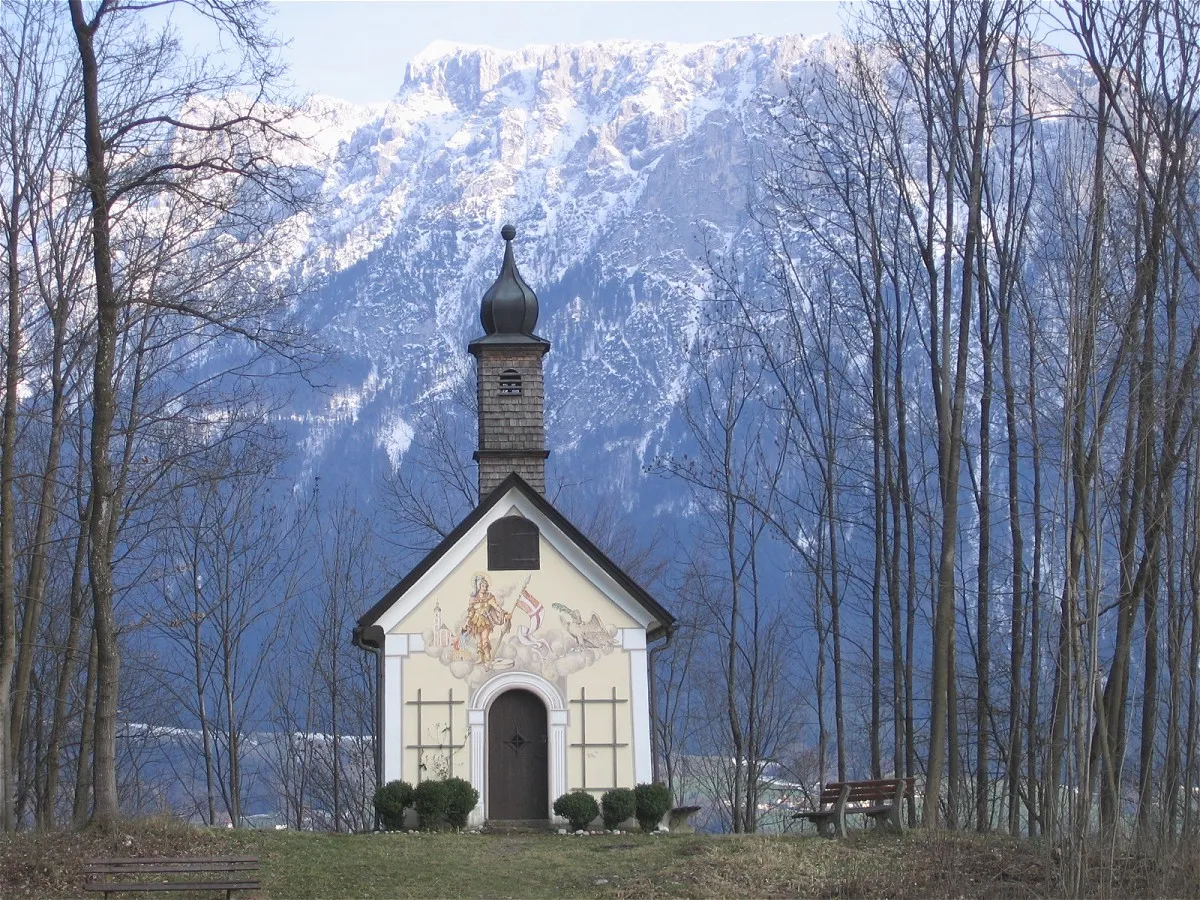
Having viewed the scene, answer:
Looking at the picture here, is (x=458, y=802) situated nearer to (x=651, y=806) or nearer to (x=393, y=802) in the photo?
(x=393, y=802)

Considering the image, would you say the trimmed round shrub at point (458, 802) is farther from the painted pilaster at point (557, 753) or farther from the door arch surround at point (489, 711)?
the painted pilaster at point (557, 753)

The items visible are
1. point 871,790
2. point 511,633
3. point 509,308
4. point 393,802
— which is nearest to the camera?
point 871,790

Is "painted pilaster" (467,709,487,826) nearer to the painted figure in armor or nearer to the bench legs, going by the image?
the painted figure in armor

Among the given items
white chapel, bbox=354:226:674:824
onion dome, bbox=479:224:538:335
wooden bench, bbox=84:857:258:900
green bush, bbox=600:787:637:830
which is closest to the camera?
wooden bench, bbox=84:857:258:900

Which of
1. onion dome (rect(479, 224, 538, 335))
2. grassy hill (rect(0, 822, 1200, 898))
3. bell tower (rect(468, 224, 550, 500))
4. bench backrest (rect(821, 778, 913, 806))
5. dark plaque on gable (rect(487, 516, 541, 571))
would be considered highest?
onion dome (rect(479, 224, 538, 335))

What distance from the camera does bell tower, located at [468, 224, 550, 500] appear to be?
1077 inches

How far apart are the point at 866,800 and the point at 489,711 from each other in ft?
21.6

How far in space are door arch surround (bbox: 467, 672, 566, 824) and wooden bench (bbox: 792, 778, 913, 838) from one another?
194 inches

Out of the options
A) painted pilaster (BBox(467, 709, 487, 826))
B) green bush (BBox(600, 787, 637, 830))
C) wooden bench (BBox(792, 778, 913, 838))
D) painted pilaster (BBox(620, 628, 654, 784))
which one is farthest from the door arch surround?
wooden bench (BBox(792, 778, 913, 838))

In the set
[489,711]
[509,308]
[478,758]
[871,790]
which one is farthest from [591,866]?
[509,308]

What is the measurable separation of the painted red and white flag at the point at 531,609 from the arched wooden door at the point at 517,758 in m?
1.09

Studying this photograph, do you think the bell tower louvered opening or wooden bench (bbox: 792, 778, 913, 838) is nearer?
wooden bench (bbox: 792, 778, 913, 838)

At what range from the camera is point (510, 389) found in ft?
92.1

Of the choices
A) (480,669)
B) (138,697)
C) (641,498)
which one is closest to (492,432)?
(480,669)
